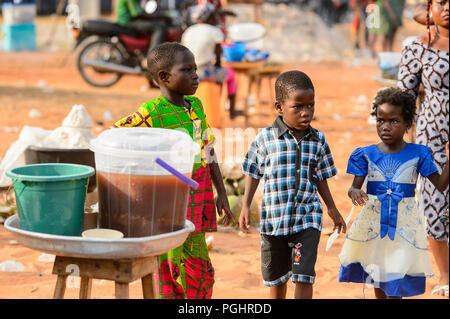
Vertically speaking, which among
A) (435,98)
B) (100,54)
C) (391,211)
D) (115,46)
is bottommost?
(100,54)

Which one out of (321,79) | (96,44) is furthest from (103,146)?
(321,79)

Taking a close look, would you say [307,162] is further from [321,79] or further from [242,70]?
[321,79]

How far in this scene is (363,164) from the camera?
133 inches

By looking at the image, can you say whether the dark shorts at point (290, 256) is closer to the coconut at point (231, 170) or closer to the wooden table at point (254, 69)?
the coconut at point (231, 170)

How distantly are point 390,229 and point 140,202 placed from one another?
1475mm

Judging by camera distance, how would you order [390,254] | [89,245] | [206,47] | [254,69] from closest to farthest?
1. [89,245]
2. [390,254]
3. [206,47]
4. [254,69]

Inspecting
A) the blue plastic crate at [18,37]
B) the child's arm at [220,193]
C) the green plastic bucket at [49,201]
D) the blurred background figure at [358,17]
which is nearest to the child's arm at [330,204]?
the child's arm at [220,193]

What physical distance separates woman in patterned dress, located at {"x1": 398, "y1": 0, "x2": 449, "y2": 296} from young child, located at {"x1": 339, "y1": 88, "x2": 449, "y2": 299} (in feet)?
2.38

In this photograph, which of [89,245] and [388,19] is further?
[388,19]

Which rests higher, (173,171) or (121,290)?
(173,171)

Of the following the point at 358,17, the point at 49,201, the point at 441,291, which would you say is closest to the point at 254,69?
the point at 441,291

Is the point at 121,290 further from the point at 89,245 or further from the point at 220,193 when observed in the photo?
the point at 220,193

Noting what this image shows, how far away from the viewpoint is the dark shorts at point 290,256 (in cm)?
310

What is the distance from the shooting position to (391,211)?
332 cm
